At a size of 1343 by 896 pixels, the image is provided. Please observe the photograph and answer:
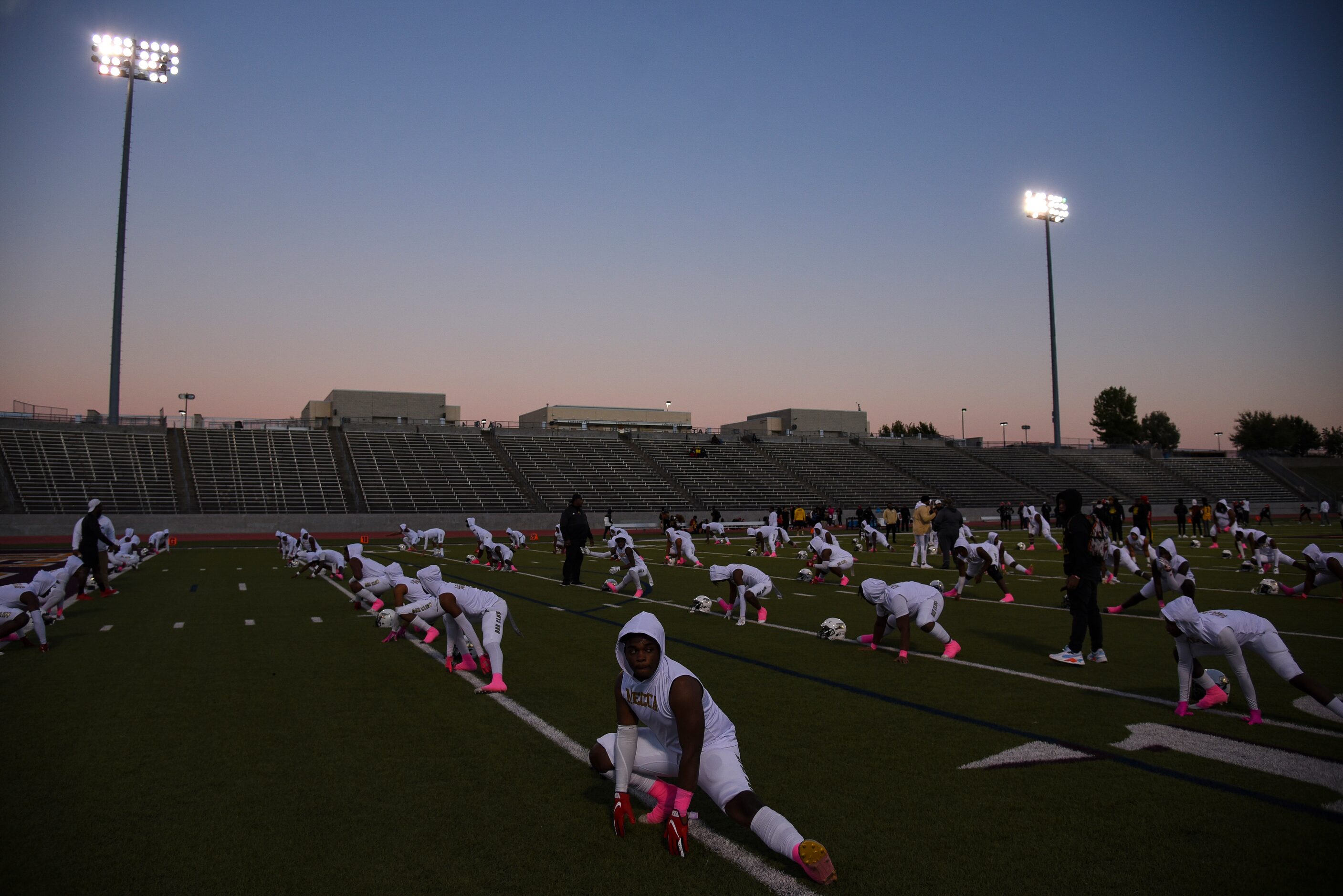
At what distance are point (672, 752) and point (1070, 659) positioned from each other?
5835 millimetres

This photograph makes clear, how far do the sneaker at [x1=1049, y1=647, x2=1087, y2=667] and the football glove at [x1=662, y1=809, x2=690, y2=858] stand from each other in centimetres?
600

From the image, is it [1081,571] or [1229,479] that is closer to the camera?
[1081,571]

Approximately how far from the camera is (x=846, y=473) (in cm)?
5425

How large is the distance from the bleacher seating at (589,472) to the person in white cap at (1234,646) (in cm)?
3811

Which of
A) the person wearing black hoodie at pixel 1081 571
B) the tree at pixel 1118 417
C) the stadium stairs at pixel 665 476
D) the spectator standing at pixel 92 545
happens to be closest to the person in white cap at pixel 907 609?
the person wearing black hoodie at pixel 1081 571

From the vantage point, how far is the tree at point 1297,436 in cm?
9206

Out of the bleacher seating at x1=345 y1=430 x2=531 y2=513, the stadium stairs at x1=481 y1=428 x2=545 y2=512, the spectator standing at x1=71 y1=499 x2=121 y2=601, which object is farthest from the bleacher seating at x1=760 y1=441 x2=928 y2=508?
the spectator standing at x1=71 y1=499 x2=121 y2=601

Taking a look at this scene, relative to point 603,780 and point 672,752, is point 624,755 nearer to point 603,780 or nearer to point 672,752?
point 672,752

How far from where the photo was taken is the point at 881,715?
21.9ft

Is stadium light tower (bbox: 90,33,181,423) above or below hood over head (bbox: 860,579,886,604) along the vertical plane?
above

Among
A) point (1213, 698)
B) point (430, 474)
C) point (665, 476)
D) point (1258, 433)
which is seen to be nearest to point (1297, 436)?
point (1258, 433)

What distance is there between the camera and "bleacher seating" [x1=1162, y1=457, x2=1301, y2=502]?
56500 millimetres

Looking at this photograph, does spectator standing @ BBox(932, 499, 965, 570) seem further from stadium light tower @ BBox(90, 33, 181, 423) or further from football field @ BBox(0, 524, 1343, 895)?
stadium light tower @ BBox(90, 33, 181, 423)

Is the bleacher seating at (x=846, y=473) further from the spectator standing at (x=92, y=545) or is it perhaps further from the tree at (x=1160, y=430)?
the tree at (x=1160, y=430)
